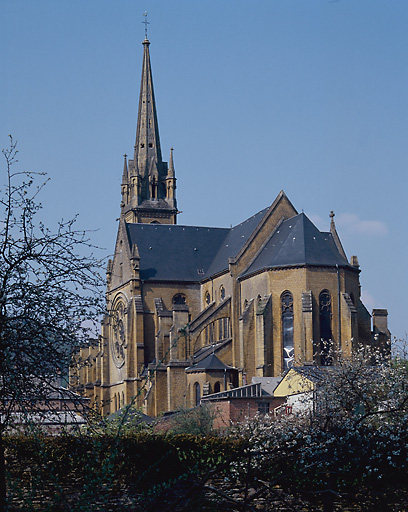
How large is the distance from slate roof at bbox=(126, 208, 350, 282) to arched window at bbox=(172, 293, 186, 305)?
1398 millimetres

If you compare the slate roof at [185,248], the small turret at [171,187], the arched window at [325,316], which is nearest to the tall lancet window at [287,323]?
the arched window at [325,316]

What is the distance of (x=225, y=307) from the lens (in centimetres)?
6141

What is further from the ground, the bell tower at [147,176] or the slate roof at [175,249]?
the bell tower at [147,176]

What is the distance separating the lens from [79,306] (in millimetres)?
14352

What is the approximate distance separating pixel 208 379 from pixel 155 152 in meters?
37.5

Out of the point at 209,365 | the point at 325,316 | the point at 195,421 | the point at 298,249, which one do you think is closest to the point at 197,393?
the point at 209,365

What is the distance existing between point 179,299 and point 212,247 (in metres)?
6.76

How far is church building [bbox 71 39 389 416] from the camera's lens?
182 ft

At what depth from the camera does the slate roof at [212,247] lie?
5750 cm

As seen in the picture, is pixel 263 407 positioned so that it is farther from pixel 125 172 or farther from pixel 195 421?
pixel 125 172

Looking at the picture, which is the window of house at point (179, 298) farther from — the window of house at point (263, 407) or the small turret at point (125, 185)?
the window of house at point (263, 407)

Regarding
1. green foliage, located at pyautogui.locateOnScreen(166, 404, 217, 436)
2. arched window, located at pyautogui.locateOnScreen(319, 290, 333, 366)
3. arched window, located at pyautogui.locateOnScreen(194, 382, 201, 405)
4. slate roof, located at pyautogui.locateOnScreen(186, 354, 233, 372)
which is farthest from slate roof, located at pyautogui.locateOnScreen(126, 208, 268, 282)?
green foliage, located at pyautogui.locateOnScreen(166, 404, 217, 436)

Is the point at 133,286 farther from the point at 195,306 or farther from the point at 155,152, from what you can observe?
the point at 155,152

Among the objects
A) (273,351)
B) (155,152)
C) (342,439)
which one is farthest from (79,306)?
(155,152)
